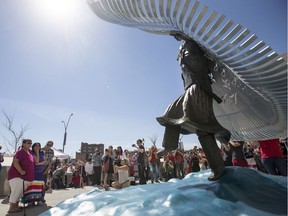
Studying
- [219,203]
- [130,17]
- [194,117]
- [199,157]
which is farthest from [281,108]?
[199,157]

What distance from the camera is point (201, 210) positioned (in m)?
2.61

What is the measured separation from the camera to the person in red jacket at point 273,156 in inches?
203

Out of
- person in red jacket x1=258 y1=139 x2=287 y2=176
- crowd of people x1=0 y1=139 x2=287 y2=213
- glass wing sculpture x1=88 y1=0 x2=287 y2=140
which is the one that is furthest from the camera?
crowd of people x1=0 y1=139 x2=287 y2=213

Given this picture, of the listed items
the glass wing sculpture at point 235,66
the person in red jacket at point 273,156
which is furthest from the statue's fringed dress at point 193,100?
the person in red jacket at point 273,156

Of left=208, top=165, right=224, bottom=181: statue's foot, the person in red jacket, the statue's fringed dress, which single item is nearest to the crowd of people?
the person in red jacket

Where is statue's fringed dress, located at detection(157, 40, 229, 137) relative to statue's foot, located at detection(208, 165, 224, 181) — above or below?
above

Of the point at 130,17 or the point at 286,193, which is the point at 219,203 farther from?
the point at 130,17

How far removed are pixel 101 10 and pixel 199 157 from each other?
29.0 feet

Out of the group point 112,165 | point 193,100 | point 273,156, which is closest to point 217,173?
point 193,100

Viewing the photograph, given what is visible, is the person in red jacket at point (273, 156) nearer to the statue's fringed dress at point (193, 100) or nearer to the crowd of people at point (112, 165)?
the crowd of people at point (112, 165)

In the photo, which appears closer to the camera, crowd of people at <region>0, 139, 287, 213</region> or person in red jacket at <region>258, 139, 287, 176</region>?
person in red jacket at <region>258, 139, 287, 176</region>

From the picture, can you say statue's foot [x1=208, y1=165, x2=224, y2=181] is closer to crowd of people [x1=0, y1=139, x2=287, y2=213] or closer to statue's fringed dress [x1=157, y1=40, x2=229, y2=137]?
statue's fringed dress [x1=157, y1=40, x2=229, y2=137]

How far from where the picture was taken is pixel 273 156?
5184 millimetres

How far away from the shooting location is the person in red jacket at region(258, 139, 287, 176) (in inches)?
203
